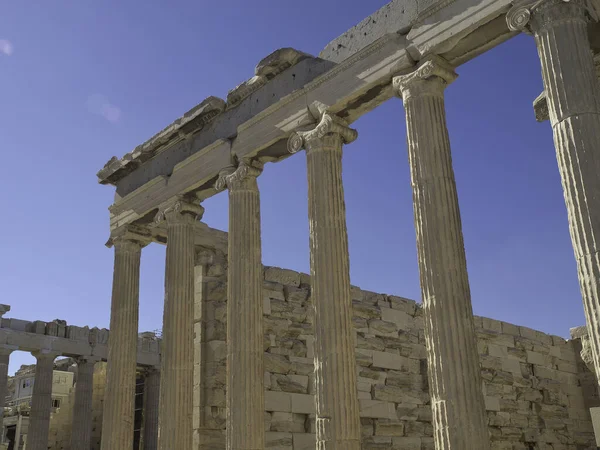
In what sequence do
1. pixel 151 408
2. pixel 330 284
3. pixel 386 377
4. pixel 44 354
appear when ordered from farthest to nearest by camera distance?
pixel 151 408
pixel 44 354
pixel 386 377
pixel 330 284

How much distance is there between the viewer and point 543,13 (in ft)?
37.7

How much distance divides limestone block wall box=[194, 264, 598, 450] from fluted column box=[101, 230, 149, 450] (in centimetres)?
193

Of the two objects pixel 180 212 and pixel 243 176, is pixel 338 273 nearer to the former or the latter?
pixel 243 176

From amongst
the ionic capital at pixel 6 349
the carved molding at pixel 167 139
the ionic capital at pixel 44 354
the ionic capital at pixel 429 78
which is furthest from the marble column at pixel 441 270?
the ionic capital at pixel 44 354

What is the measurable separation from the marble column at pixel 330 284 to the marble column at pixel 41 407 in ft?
69.1

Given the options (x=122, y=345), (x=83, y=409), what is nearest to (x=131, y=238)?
(x=122, y=345)

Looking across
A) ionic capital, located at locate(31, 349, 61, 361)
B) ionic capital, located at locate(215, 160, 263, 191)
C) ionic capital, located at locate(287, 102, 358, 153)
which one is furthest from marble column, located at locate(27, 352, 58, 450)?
ionic capital, located at locate(287, 102, 358, 153)

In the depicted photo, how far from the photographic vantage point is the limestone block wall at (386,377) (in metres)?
17.9

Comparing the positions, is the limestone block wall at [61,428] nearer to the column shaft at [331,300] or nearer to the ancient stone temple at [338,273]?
the ancient stone temple at [338,273]

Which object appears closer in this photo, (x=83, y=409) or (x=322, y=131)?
(x=322, y=131)

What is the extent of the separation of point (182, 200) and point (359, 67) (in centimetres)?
622

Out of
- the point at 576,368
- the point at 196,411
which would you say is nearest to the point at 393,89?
the point at 196,411

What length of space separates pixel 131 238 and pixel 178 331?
4096 millimetres

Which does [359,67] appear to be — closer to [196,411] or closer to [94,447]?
[196,411]
